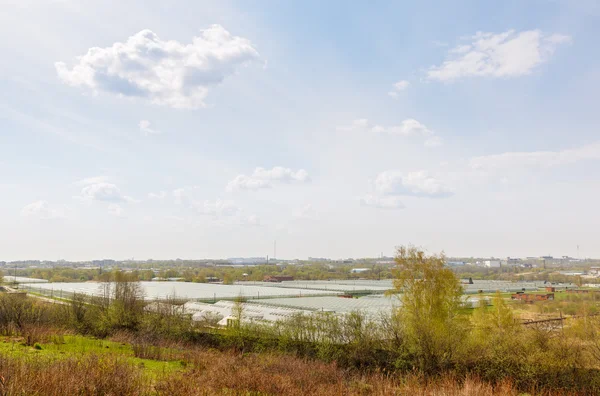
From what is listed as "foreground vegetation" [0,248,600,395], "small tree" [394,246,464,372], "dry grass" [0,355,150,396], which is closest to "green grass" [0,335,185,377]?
"foreground vegetation" [0,248,600,395]

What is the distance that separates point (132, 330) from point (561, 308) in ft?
214

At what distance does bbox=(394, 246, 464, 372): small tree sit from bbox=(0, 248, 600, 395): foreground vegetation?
0.08 meters

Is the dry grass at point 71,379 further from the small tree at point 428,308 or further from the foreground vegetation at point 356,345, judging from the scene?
the small tree at point 428,308

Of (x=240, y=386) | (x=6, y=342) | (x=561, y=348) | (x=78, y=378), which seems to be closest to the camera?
(x=78, y=378)

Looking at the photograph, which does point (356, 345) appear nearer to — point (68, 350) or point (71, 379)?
point (68, 350)

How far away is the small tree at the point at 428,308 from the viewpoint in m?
30.1

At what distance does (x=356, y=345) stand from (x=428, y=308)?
641cm

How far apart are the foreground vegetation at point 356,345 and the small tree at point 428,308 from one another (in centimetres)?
8

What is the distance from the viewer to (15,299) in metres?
40.5

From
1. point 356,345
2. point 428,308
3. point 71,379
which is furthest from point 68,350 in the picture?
point 428,308

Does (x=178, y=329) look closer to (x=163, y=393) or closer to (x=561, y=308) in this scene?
(x=163, y=393)

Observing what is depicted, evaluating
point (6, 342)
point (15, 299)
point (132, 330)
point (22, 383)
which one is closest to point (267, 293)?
point (132, 330)

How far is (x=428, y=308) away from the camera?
34406 mm

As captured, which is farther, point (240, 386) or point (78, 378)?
point (240, 386)
